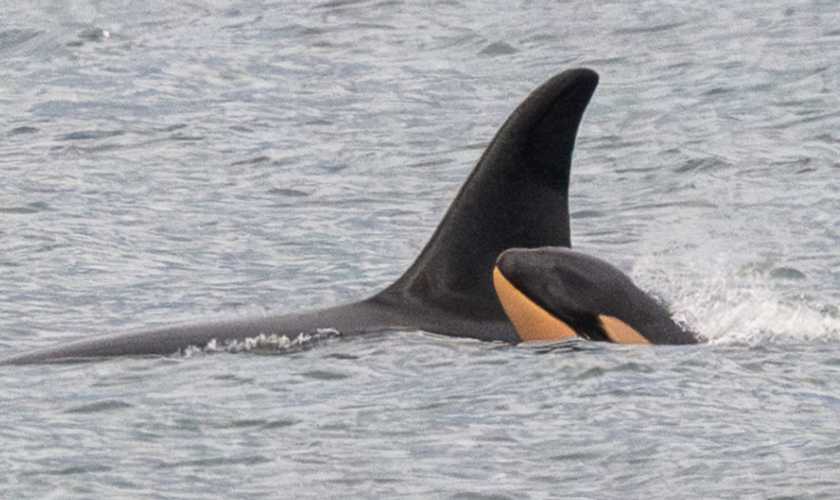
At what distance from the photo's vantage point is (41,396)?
342 inches

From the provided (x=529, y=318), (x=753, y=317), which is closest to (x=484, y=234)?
(x=529, y=318)

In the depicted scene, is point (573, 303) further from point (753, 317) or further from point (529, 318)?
point (753, 317)

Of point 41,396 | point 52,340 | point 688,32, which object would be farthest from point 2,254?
point 688,32

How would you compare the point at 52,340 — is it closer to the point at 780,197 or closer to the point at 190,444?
the point at 190,444

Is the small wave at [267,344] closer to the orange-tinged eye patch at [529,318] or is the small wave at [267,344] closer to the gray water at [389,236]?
the gray water at [389,236]

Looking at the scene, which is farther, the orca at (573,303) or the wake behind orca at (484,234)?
the wake behind orca at (484,234)

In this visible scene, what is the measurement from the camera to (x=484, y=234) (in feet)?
32.4

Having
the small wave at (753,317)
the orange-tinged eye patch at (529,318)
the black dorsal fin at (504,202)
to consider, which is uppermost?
the black dorsal fin at (504,202)

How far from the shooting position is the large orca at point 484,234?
9.72m

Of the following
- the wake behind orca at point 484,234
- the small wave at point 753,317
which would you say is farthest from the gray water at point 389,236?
the wake behind orca at point 484,234

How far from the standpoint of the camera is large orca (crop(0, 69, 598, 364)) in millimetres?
9719

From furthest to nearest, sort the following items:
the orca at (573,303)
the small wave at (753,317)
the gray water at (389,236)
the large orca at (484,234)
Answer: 1. the small wave at (753,317)
2. the large orca at (484,234)
3. the orca at (573,303)
4. the gray water at (389,236)

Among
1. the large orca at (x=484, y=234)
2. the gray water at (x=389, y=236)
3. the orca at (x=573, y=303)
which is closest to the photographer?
the gray water at (x=389, y=236)

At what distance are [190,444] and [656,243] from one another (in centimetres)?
644
